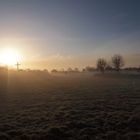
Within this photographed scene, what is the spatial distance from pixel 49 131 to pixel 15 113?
187 inches

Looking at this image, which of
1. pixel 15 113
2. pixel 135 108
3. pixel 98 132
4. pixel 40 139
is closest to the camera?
pixel 40 139

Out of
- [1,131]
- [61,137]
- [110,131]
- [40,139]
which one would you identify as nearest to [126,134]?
[110,131]

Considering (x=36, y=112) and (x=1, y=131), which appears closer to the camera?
(x=1, y=131)

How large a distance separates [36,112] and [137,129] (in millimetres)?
7019

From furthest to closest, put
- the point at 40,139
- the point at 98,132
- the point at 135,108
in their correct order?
the point at 135,108 < the point at 98,132 < the point at 40,139

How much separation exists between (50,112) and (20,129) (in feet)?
13.5

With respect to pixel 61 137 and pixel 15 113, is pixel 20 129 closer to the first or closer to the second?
pixel 61 137

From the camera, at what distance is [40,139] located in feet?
32.9

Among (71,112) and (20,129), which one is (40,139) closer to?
(20,129)

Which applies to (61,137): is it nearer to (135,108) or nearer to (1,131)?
(1,131)

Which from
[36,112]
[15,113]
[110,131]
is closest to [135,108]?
[110,131]

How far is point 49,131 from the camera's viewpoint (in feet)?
35.8

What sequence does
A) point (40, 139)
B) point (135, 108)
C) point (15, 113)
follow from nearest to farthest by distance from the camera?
point (40, 139) < point (15, 113) < point (135, 108)

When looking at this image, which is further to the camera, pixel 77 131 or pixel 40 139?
pixel 77 131
